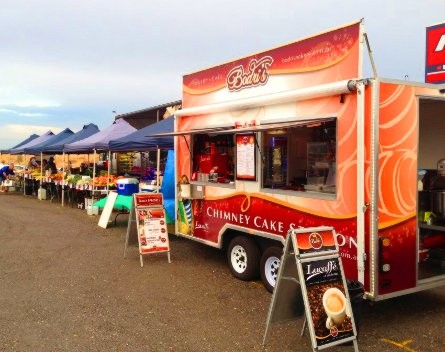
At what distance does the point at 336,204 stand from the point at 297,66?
1705 millimetres

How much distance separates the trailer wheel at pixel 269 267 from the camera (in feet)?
18.2

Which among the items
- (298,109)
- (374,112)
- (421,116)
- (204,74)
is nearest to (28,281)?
(204,74)

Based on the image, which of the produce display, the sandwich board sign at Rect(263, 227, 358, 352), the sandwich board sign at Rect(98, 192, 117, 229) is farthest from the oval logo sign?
the produce display

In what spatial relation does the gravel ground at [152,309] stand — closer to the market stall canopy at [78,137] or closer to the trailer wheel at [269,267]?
the trailer wheel at [269,267]

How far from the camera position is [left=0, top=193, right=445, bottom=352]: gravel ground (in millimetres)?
4324

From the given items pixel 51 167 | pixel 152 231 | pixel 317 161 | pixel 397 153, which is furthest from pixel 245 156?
pixel 51 167

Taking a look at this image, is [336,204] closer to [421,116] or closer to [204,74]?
[421,116]

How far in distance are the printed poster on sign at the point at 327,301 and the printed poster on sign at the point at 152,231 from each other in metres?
3.96

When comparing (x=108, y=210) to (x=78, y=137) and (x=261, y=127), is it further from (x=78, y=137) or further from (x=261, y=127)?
(x=78, y=137)

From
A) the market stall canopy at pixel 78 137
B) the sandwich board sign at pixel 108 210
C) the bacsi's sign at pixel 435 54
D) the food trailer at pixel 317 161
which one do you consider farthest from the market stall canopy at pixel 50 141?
the bacsi's sign at pixel 435 54

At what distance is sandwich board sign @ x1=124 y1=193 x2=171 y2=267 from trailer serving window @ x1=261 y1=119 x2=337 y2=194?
8.09 feet

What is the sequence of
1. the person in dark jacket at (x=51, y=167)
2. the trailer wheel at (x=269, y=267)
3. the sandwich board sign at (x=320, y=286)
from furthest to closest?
the person in dark jacket at (x=51, y=167) → the trailer wheel at (x=269, y=267) → the sandwich board sign at (x=320, y=286)

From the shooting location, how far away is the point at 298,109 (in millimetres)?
5160

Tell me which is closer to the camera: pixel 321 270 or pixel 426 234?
pixel 321 270
